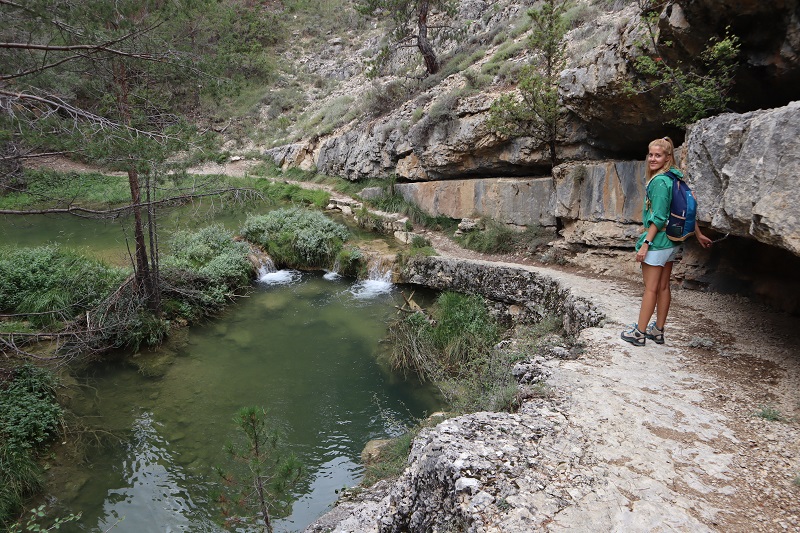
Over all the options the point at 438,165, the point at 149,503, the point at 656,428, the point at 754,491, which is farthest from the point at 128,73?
the point at 754,491

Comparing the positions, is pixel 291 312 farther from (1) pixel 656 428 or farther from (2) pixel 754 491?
(2) pixel 754 491

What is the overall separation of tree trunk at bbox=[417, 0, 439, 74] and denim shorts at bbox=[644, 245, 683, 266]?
17120 millimetres

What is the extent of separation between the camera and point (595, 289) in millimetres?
7344

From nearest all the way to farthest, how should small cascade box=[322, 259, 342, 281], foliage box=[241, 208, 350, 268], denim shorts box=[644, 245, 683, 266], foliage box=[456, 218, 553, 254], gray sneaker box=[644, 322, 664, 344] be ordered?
denim shorts box=[644, 245, 683, 266]
gray sneaker box=[644, 322, 664, 344]
foliage box=[456, 218, 553, 254]
small cascade box=[322, 259, 342, 281]
foliage box=[241, 208, 350, 268]

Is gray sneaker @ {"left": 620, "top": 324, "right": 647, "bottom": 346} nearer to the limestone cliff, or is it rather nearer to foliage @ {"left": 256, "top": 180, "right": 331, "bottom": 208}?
the limestone cliff

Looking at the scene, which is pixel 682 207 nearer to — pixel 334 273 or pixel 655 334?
pixel 655 334

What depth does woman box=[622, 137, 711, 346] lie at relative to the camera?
4.30 metres

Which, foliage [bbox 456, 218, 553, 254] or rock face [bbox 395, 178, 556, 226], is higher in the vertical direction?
rock face [bbox 395, 178, 556, 226]

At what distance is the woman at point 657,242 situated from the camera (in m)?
4.30

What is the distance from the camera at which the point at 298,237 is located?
13.6 m

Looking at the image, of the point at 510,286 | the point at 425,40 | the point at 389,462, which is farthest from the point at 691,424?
the point at 425,40

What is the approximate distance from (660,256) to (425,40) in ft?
57.0

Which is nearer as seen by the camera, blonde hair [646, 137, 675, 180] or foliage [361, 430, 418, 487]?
blonde hair [646, 137, 675, 180]

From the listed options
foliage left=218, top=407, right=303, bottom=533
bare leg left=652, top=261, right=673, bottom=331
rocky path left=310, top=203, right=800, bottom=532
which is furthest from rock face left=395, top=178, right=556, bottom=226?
foliage left=218, top=407, right=303, bottom=533
